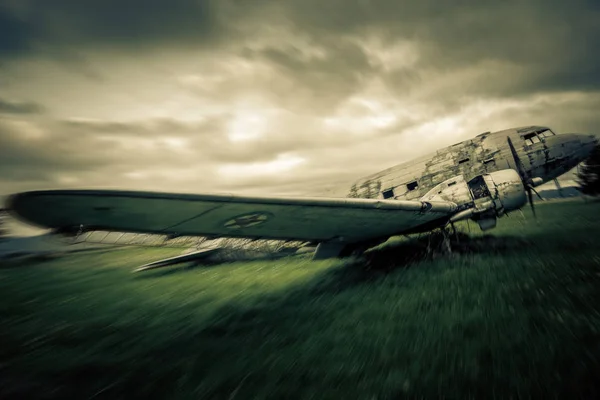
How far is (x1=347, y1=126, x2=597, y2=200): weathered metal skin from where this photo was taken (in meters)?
9.25

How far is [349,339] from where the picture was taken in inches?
111

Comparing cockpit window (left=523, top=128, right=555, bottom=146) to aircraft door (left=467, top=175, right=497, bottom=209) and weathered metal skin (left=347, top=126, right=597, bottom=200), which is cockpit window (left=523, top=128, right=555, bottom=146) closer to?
weathered metal skin (left=347, top=126, right=597, bottom=200)

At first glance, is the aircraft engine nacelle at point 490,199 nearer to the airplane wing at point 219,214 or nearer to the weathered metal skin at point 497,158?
the airplane wing at point 219,214

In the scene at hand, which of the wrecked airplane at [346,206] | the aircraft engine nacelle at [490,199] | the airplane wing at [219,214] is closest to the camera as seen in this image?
the airplane wing at [219,214]

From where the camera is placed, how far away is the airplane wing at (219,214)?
9.41ft

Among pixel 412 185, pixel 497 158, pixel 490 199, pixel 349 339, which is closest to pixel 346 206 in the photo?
pixel 349 339

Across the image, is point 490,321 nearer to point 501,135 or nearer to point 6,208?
point 6,208

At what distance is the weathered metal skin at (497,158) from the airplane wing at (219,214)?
4731mm

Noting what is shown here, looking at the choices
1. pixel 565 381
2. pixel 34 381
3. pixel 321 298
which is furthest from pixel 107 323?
pixel 565 381

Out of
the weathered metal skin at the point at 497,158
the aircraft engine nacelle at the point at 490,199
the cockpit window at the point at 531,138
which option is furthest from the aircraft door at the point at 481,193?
the cockpit window at the point at 531,138

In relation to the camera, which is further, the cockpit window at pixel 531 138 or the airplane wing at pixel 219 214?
the cockpit window at pixel 531 138

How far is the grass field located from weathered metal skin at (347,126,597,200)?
14.9 feet

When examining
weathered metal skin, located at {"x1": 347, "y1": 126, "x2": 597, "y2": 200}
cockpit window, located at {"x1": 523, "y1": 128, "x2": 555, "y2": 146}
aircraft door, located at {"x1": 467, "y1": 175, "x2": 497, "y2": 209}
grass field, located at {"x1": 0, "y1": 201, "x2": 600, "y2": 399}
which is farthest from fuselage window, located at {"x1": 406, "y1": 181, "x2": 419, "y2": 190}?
grass field, located at {"x1": 0, "y1": 201, "x2": 600, "y2": 399}

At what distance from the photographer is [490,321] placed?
2.73 m
